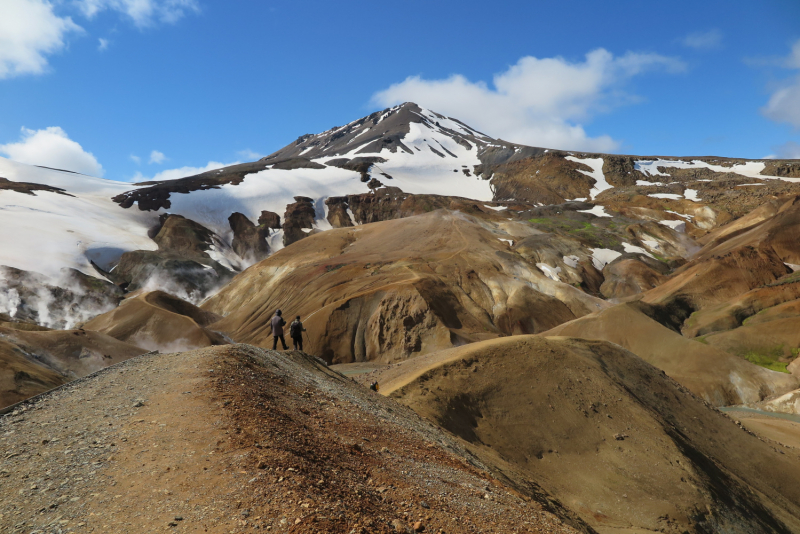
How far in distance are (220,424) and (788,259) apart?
6014 centimetres

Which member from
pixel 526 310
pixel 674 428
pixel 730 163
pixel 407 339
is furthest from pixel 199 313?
pixel 730 163

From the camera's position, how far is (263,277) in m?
56.5

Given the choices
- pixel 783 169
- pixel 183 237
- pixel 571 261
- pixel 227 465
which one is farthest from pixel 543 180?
pixel 227 465

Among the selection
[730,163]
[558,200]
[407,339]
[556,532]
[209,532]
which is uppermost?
[730,163]

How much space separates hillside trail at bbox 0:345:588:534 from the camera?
542cm

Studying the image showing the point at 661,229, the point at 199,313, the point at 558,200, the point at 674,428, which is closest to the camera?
the point at 674,428

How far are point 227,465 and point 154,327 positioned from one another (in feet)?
124

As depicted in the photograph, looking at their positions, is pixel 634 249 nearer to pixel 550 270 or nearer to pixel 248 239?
pixel 550 270

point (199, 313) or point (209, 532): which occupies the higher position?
point (209, 532)

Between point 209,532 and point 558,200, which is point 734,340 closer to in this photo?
point 209,532

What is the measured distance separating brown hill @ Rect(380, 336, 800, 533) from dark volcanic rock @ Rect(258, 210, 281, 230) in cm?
7495

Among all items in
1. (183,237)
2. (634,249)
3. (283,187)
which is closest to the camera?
(634,249)

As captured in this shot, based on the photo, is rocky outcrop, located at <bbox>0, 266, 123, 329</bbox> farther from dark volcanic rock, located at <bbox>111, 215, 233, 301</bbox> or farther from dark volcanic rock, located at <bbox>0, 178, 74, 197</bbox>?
dark volcanic rock, located at <bbox>0, 178, 74, 197</bbox>

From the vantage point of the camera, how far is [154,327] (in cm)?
4006
